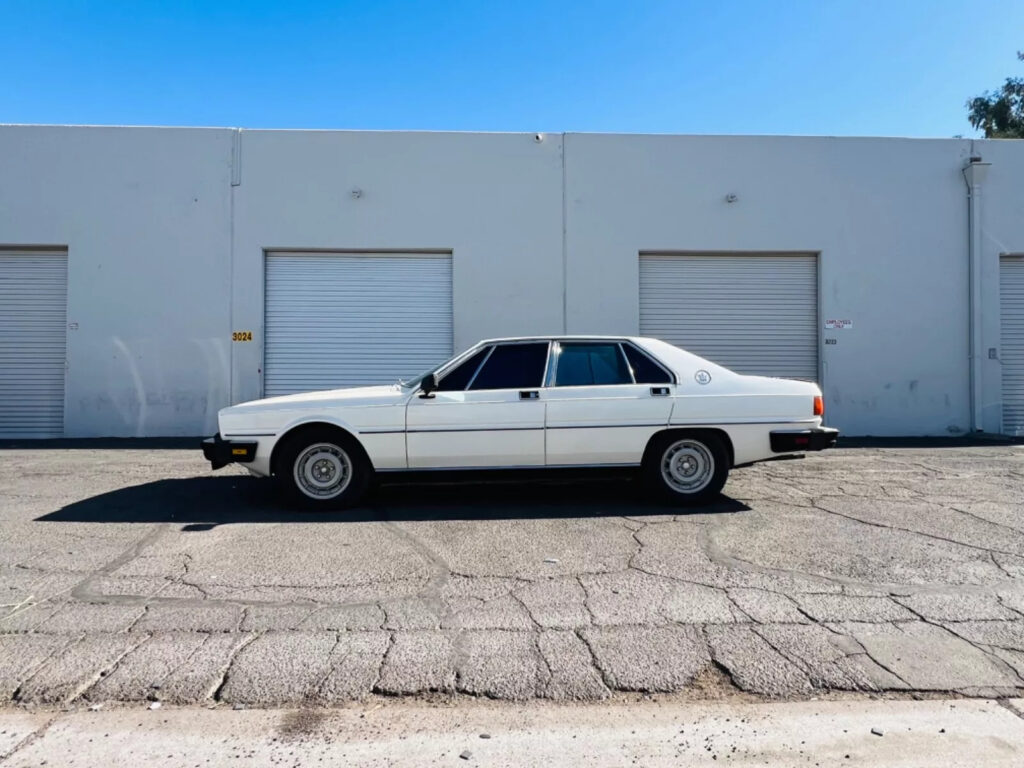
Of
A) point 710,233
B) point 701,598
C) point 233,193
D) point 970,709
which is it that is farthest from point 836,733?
point 233,193

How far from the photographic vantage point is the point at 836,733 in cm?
299

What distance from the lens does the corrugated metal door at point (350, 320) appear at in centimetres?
1228

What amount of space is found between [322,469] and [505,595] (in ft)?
8.89

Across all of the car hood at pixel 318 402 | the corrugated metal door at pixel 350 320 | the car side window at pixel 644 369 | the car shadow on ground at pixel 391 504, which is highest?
the corrugated metal door at pixel 350 320

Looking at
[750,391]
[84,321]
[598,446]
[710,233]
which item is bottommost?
[598,446]

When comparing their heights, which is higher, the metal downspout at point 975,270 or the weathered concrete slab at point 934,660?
the metal downspout at point 975,270

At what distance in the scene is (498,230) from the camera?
1236 centimetres

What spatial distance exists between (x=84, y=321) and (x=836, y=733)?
12.7m

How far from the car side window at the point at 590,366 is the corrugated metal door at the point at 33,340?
985 cm

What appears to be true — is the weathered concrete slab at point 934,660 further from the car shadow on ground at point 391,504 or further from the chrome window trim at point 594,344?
the chrome window trim at point 594,344

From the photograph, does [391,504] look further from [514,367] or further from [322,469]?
[514,367]

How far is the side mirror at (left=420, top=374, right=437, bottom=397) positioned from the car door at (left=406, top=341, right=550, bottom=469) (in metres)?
0.04

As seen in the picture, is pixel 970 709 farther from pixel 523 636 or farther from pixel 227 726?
pixel 227 726

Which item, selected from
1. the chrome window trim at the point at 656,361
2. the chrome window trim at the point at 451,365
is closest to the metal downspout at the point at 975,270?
the chrome window trim at the point at 656,361
